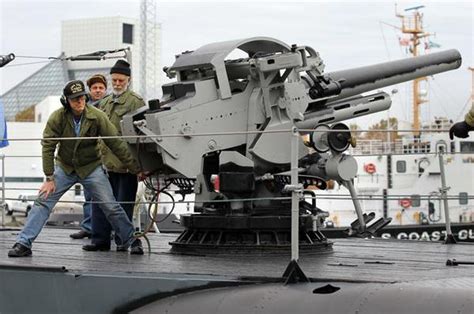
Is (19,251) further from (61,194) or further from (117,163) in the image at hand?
(117,163)

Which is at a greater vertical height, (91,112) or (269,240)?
(91,112)

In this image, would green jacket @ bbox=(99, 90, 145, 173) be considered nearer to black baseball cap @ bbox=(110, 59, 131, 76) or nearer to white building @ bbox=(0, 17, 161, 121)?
black baseball cap @ bbox=(110, 59, 131, 76)

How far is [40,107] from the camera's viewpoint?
2461 inches

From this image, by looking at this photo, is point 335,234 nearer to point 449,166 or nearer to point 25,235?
point 25,235

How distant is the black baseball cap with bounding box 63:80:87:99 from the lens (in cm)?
936

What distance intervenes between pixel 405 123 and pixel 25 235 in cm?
3963

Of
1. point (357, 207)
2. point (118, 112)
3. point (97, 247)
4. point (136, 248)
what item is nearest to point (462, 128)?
point (357, 207)

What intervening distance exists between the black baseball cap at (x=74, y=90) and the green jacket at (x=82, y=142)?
0.22m

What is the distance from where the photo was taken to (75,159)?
959 cm

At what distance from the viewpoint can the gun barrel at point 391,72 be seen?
418 inches

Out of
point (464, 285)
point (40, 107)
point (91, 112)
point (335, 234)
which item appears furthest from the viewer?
point (40, 107)

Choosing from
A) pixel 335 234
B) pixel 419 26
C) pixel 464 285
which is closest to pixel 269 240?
pixel 464 285

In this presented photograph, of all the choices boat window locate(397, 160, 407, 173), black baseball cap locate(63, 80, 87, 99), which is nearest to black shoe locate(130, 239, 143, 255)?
black baseball cap locate(63, 80, 87, 99)

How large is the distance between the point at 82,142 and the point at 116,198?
1.05 meters
